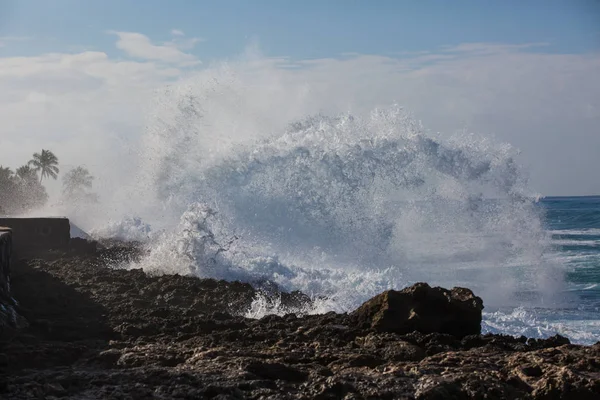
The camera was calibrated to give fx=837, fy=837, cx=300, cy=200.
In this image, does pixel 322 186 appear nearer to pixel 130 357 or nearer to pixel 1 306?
pixel 1 306

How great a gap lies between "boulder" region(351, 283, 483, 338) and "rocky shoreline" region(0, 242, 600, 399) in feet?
0.04

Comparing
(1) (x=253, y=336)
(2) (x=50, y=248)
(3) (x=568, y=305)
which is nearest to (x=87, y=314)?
(1) (x=253, y=336)

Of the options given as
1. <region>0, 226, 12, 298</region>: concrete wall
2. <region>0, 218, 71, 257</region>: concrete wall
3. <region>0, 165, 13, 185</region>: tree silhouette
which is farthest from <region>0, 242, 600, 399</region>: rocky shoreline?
<region>0, 165, 13, 185</region>: tree silhouette

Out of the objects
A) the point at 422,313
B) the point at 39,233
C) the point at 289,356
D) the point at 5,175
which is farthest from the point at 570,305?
the point at 5,175

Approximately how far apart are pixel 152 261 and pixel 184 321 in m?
7.24

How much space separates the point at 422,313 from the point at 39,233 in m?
13.5

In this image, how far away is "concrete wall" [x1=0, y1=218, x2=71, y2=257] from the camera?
64.3ft

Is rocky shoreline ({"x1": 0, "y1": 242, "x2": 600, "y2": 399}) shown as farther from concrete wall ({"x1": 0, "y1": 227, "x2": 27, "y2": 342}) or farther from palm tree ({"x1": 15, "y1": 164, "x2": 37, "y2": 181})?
palm tree ({"x1": 15, "y1": 164, "x2": 37, "y2": 181})

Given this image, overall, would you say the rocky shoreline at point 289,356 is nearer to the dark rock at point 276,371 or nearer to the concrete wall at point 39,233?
the dark rock at point 276,371

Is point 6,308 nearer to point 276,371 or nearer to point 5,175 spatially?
point 276,371

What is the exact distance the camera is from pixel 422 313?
8.77 meters

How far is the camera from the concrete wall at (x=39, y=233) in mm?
19594

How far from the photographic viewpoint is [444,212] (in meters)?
24.8

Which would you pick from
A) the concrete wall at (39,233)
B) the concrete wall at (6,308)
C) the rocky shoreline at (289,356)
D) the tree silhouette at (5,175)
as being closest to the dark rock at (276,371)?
the rocky shoreline at (289,356)
